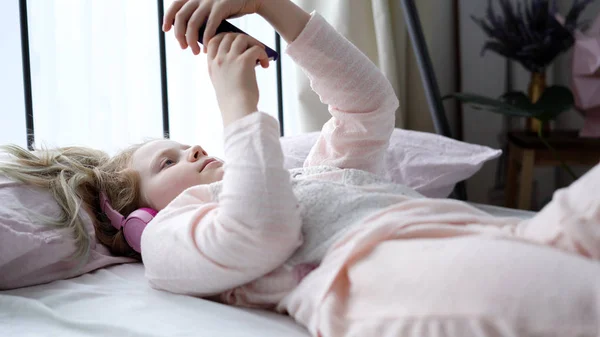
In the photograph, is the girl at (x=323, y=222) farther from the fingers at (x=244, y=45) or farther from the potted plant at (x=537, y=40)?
the potted plant at (x=537, y=40)

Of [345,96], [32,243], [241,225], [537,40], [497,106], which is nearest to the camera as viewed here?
[241,225]

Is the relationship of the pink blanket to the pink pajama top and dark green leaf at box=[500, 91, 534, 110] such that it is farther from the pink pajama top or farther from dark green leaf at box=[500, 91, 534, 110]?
dark green leaf at box=[500, 91, 534, 110]

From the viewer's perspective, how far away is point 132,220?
1.05 meters

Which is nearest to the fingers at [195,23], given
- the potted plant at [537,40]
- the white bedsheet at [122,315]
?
the white bedsheet at [122,315]

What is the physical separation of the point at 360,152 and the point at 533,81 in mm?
1593

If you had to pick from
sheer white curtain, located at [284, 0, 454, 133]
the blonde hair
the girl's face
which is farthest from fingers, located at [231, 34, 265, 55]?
sheer white curtain, located at [284, 0, 454, 133]

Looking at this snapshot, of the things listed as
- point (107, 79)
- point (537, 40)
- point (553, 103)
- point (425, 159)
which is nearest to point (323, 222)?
point (425, 159)

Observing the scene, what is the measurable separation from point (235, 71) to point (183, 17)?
0.44ft

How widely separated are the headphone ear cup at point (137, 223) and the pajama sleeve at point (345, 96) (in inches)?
12.2

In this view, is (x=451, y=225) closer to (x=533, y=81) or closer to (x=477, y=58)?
(x=533, y=81)

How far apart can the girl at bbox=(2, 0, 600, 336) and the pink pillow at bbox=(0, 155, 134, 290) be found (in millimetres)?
38

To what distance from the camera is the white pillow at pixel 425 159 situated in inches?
62.5

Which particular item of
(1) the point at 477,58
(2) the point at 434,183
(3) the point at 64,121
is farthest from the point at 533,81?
(3) the point at 64,121

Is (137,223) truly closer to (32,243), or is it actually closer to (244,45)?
(32,243)
